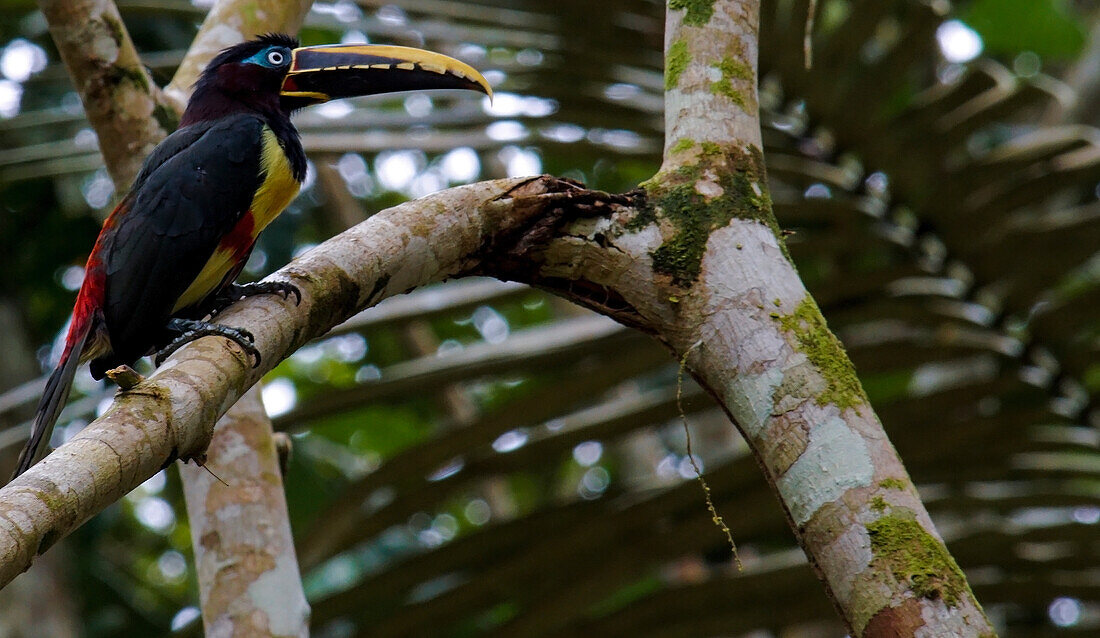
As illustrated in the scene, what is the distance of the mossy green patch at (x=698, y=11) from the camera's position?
229cm

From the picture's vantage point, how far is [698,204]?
206cm

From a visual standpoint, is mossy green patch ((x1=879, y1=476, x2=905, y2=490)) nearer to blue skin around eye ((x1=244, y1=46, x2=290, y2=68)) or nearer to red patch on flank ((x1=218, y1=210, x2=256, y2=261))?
red patch on flank ((x1=218, y1=210, x2=256, y2=261))

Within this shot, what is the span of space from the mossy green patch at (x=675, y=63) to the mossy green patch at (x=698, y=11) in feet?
0.15

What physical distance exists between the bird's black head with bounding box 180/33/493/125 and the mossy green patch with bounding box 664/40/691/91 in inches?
31.1

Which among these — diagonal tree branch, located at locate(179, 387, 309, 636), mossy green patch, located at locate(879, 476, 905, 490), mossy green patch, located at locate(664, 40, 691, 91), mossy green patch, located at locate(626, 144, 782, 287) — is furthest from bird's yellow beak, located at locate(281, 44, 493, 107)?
mossy green patch, located at locate(879, 476, 905, 490)

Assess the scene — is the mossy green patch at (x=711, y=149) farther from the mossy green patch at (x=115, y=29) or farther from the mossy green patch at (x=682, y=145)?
the mossy green patch at (x=115, y=29)

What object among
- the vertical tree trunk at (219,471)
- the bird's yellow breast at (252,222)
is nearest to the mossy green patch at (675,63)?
the bird's yellow breast at (252,222)

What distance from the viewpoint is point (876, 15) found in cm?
345

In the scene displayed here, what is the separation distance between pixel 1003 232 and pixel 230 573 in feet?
8.07

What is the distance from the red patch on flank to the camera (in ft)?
9.27

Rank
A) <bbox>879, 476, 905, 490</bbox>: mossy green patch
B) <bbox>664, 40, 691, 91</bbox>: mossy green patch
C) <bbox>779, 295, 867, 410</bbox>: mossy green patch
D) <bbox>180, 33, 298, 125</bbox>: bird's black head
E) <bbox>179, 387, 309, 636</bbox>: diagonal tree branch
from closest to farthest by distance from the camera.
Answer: <bbox>879, 476, 905, 490</bbox>: mossy green patch, <bbox>779, 295, 867, 410</bbox>: mossy green patch, <bbox>664, 40, 691, 91</bbox>: mossy green patch, <bbox>179, 387, 309, 636</bbox>: diagonal tree branch, <bbox>180, 33, 298, 125</bbox>: bird's black head

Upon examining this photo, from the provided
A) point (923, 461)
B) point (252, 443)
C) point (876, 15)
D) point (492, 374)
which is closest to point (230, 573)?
point (252, 443)

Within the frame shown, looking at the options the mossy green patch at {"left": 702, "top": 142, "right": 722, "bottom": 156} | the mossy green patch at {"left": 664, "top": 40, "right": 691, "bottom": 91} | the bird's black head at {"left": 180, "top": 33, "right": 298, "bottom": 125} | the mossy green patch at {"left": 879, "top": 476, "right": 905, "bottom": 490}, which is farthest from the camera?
the bird's black head at {"left": 180, "top": 33, "right": 298, "bottom": 125}

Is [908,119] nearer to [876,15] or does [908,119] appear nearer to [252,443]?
[876,15]
